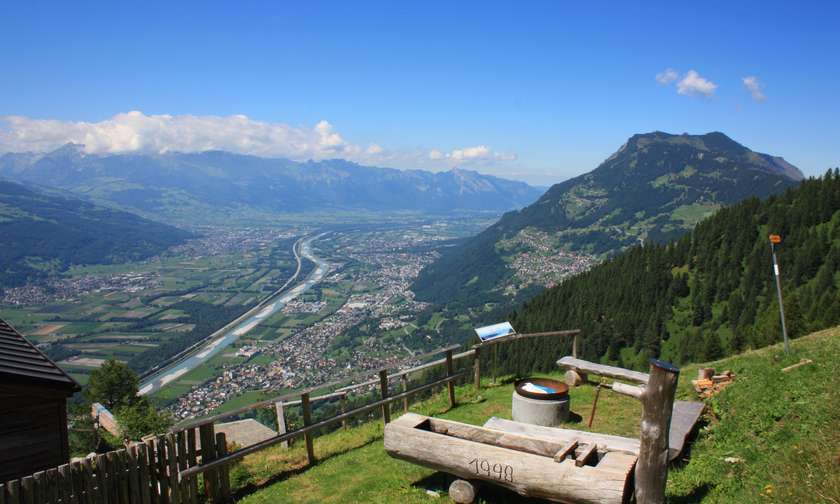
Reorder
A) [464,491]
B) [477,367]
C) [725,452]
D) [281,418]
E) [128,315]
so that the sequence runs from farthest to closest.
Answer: [128,315]
[477,367]
[281,418]
[725,452]
[464,491]

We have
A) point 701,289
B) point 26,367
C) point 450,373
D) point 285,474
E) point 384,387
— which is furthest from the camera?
point 701,289

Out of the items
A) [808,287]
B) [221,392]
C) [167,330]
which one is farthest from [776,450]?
[167,330]

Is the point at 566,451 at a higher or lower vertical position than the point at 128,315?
higher

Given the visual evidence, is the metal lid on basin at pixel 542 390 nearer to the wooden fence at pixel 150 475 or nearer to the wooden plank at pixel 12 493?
the wooden fence at pixel 150 475

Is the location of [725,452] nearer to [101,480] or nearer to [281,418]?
[281,418]

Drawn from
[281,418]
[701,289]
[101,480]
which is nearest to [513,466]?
[101,480]

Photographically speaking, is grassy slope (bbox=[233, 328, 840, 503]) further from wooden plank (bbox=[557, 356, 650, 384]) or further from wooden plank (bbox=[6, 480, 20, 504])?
wooden plank (bbox=[6, 480, 20, 504])

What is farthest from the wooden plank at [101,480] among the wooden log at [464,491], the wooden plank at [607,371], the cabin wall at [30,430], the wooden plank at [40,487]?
the wooden plank at [607,371]
